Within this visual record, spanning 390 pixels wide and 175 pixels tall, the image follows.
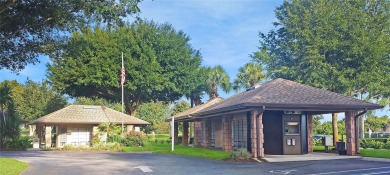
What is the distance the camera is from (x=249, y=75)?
4794 cm

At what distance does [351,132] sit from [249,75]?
25.8m

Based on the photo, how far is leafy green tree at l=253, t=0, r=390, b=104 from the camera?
37.1 meters

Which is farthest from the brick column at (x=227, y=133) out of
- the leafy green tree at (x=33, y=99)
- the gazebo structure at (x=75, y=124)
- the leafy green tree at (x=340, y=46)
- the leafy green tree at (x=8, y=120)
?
the leafy green tree at (x=33, y=99)

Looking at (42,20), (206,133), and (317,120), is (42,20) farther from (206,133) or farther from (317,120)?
(317,120)

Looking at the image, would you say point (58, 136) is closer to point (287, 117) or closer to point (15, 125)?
point (15, 125)

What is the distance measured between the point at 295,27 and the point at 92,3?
26.9 meters

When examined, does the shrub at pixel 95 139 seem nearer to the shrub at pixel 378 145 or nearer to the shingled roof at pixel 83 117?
the shingled roof at pixel 83 117

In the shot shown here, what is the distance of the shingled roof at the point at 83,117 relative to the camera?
4062 cm

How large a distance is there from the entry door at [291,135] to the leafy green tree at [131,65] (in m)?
25.4

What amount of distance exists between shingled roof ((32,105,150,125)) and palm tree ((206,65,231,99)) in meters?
11.9

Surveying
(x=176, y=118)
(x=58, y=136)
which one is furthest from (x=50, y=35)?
(x=58, y=136)

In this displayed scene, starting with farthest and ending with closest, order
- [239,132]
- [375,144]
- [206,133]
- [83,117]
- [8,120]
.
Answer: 1. [83,117]
2. [8,120]
3. [206,133]
4. [375,144]
5. [239,132]

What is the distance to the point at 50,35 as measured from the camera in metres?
20.8

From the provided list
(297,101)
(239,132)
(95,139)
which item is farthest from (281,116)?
(95,139)
